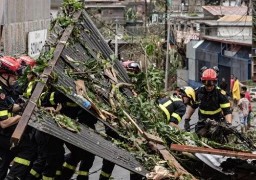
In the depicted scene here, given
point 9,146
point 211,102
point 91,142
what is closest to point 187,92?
point 211,102

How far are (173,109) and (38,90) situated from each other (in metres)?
2.74

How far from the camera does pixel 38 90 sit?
271 inches

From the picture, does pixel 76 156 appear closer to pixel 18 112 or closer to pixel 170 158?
pixel 18 112

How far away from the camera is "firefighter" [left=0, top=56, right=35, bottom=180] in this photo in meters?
8.22

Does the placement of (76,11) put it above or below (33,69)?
above

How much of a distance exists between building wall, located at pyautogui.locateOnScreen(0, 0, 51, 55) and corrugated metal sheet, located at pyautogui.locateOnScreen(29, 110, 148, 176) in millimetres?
8739

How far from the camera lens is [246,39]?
33.2m

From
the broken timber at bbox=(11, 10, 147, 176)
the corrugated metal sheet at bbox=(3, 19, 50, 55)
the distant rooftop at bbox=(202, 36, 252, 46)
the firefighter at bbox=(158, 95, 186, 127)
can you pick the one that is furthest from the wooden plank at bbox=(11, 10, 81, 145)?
the distant rooftop at bbox=(202, 36, 252, 46)

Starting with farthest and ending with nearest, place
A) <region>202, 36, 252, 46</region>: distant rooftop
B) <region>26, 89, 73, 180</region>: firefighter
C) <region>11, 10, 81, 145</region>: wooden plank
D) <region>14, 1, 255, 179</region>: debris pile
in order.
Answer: <region>202, 36, 252, 46</region>: distant rooftop
<region>26, 89, 73, 180</region>: firefighter
<region>14, 1, 255, 179</region>: debris pile
<region>11, 10, 81, 145</region>: wooden plank

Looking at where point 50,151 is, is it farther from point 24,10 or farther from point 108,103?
point 24,10

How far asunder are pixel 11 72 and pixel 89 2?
3876 centimetres

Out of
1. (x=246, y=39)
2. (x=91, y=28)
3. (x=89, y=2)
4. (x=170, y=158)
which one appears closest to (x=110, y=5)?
(x=89, y=2)

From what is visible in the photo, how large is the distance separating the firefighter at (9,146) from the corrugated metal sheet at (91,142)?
1505 millimetres

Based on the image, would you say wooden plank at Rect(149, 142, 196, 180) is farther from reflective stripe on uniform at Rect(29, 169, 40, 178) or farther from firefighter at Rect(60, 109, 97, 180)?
reflective stripe on uniform at Rect(29, 169, 40, 178)
